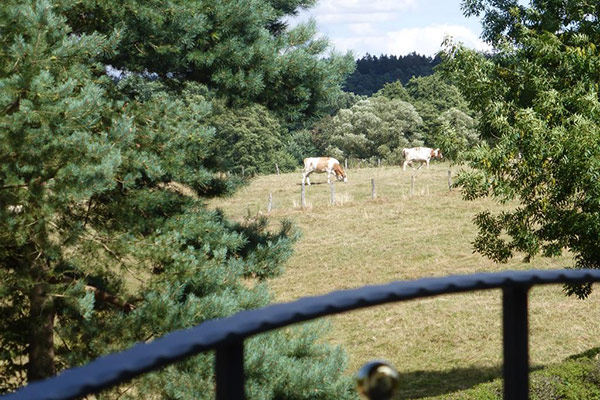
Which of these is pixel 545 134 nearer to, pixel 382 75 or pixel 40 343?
pixel 40 343

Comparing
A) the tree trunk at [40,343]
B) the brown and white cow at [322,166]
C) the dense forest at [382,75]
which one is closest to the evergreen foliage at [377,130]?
the brown and white cow at [322,166]

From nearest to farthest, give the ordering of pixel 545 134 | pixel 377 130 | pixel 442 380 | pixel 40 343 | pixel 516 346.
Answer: pixel 516 346 → pixel 40 343 → pixel 545 134 → pixel 442 380 → pixel 377 130

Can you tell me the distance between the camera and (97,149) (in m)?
7.44

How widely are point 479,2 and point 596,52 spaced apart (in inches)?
284

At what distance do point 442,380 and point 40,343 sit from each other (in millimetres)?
9382

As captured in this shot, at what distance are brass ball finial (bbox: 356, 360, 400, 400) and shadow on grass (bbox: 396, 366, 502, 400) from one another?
13.9 metres

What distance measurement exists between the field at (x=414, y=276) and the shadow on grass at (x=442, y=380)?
0.02 meters

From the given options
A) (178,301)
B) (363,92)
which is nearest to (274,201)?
(178,301)

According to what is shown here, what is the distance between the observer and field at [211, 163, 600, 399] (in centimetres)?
1697

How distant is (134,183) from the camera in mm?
8383

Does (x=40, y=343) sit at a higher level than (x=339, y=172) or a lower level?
higher

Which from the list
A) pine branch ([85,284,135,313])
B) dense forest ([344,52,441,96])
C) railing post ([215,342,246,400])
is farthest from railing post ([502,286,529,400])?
dense forest ([344,52,441,96])

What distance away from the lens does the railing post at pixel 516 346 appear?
130 cm

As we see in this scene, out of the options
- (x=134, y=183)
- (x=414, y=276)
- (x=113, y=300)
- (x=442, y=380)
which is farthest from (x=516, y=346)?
(x=414, y=276)
